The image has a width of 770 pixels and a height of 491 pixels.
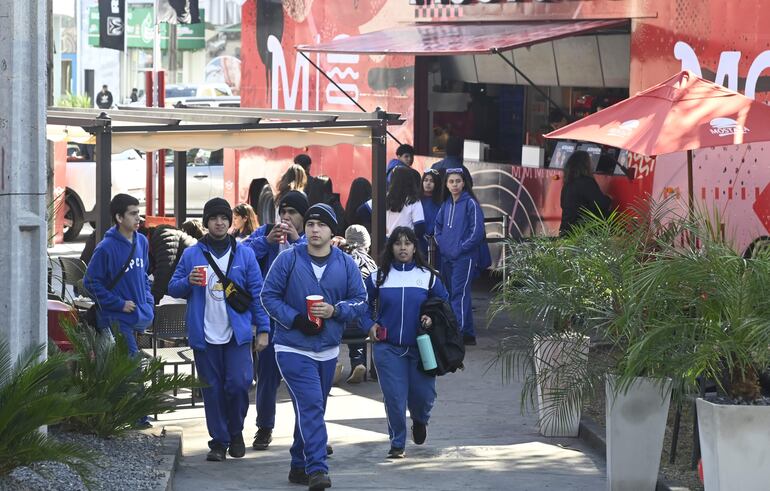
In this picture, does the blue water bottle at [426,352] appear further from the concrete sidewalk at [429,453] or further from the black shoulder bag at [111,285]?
the black shoulder bag at [111,285]

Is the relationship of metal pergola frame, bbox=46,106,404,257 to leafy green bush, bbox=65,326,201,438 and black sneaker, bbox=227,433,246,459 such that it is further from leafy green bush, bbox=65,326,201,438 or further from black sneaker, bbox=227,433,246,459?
black sneaker, bbox=227,433,246,459

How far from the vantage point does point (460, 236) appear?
43.2 ft

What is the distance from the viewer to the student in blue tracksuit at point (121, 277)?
31.0 feet

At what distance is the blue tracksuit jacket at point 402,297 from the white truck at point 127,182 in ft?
45.3

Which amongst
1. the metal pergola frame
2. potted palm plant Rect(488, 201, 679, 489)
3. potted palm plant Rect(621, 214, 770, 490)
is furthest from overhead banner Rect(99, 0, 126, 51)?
potted palm plant Rect(621, 214, 770, 490)

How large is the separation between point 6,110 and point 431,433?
4.19 metres

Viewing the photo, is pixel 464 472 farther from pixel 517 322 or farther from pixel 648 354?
pixel 648 354

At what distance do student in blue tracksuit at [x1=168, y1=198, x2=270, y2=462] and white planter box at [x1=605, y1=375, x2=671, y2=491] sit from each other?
7.39 ft

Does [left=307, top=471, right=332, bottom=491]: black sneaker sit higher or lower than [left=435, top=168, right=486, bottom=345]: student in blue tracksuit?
lower

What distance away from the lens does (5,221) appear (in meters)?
7.12

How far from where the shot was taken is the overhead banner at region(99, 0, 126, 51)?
34.1m

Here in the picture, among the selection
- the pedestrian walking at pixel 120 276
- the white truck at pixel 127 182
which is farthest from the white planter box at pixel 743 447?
the white truck at pixel 127 182

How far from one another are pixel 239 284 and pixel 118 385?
3.43ft

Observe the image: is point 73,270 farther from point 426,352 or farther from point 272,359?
point 426,352
